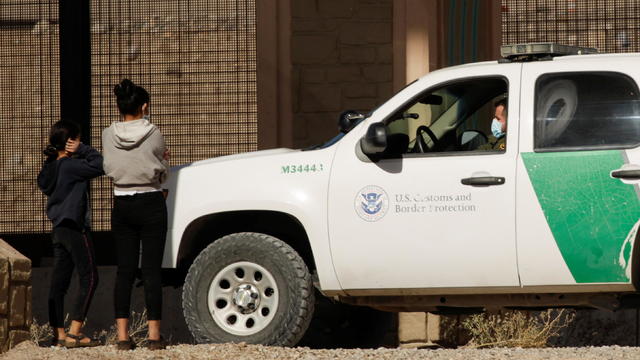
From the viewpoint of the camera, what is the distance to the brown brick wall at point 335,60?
45.3ft

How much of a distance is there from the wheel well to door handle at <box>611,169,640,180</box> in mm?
2052

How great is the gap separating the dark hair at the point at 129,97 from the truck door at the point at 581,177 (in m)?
2.44

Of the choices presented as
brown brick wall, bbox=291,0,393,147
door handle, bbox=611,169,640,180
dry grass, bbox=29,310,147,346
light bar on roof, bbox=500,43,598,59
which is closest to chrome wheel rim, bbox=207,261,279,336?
light bar on roof, bbox=500,43,598,59

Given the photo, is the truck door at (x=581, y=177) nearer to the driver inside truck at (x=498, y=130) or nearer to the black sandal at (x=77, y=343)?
the driver inside truck at (x=498, y=130)

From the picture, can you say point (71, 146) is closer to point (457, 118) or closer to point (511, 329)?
point (457, 118)

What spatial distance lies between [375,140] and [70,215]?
2.41 metres

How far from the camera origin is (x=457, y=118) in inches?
366

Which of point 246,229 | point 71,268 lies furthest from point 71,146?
point 246,229

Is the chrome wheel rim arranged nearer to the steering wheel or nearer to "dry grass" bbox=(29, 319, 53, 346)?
the steering wheel

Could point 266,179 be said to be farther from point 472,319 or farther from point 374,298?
point 472,319

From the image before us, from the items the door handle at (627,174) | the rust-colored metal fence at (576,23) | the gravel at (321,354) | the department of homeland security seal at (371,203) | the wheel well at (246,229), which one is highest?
the rust-colored metal fence at (576,23)

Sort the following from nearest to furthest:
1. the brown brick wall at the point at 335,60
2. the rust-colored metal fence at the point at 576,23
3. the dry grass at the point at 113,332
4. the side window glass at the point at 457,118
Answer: the side window glass at the point at 457,118, the dry grass at the point at 113,332, the rust-colored metal fence at the point at 576,23, the brown brick wall at the point at 335,60

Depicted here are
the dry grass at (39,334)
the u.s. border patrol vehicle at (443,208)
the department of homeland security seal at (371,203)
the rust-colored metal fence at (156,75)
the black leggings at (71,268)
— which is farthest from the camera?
the rust-colored metal fence at (156,75)

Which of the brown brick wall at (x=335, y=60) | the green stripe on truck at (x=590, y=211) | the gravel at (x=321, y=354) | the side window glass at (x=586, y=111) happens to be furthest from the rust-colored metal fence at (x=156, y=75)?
the green stripe on truck at (x=590, y=211)
